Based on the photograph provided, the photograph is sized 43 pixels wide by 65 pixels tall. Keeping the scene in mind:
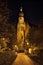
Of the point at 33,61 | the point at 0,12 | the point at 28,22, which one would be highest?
the point at 0,12

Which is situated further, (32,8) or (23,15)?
(23,15)

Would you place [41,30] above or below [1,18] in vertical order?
below

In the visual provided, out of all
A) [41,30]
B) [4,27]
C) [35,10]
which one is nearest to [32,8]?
[35,10]

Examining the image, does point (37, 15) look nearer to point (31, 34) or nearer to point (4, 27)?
point (31, 34)

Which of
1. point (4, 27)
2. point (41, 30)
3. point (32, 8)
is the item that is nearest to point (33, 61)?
point (4, 27)

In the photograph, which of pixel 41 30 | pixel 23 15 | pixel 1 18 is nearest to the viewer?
pixel 1 18

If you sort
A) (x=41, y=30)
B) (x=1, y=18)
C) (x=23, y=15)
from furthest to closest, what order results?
(x=23, y=15)
(x=41, y=30)
(x=1, y=18)

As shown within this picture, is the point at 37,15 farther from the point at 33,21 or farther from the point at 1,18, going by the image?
the point at 1,18

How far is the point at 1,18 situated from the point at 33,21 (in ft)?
10.9

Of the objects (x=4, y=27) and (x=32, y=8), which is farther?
(x=32, y=8)

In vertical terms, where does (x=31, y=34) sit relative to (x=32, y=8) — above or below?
below

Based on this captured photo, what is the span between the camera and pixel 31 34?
36.2 ft

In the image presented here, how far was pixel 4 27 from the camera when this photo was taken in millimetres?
8227

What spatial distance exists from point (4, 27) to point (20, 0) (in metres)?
3.03
